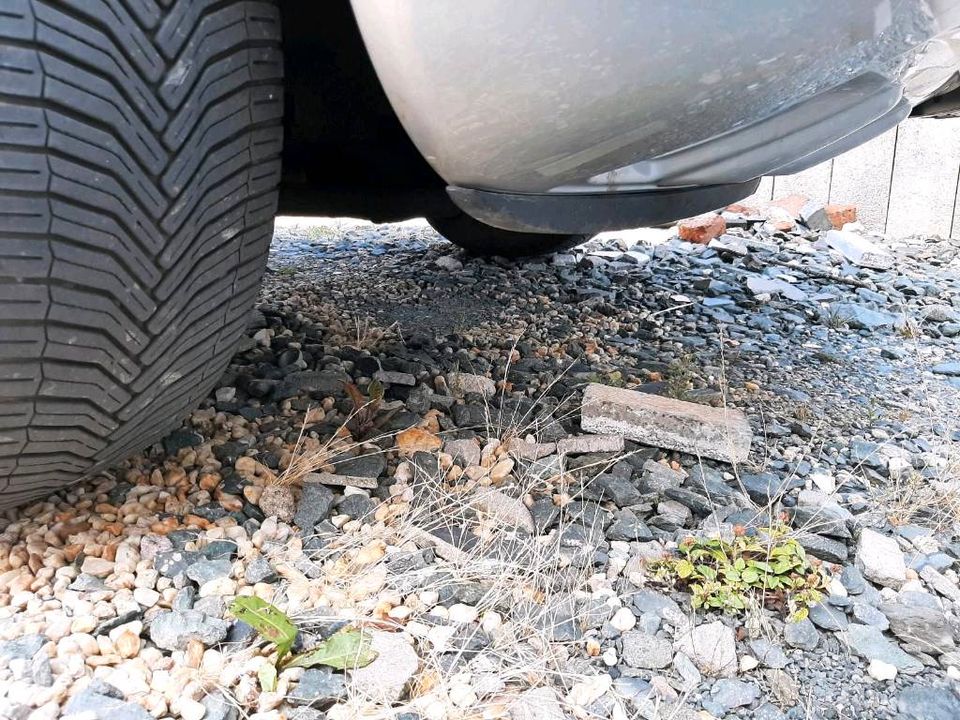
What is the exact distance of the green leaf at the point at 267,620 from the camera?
3.26ft

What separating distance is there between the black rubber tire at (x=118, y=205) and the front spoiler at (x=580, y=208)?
308 mm

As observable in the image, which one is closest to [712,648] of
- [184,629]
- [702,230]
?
[184,629]

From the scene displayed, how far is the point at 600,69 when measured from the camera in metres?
0.98

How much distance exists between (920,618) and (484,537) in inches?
24.2

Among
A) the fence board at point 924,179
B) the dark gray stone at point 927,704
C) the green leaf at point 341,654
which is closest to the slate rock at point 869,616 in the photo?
the dark gray stone at point 927,704

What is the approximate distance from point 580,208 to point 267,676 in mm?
819

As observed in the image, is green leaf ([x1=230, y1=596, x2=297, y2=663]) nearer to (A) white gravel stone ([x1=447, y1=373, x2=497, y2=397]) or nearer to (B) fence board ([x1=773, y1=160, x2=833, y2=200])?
(A) white gravel stone ([x1=447, y1=373, x2=497, y2=397])

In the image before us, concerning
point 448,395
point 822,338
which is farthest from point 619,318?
point 448,395

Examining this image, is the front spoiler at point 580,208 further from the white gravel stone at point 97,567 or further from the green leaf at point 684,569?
the white gravel stone at point 97,567

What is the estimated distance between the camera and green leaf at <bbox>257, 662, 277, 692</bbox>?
37.5 inches

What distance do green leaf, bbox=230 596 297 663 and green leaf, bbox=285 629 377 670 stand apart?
27 millimetres

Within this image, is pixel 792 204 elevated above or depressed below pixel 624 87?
below

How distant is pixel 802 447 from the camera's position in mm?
1634

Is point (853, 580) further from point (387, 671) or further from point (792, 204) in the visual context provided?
point (792, 204)
